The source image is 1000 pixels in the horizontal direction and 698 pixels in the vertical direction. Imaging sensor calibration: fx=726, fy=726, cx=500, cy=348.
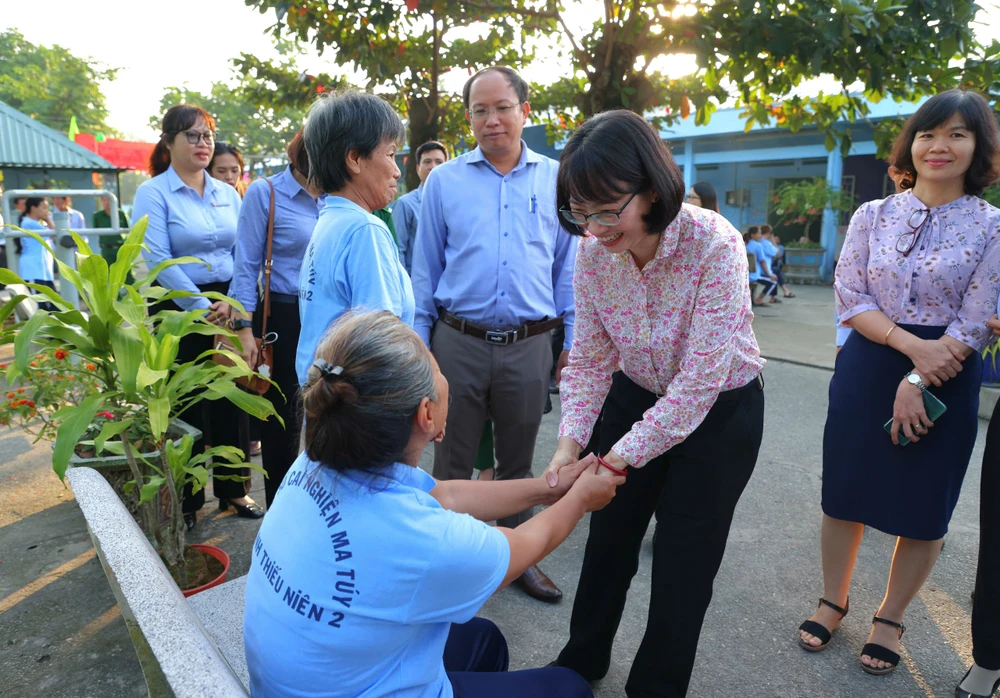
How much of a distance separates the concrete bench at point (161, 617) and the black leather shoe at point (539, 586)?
3.99ft

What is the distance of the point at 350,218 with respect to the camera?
88.7 inches

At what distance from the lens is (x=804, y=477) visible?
456cm

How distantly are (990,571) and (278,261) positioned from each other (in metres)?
3.00

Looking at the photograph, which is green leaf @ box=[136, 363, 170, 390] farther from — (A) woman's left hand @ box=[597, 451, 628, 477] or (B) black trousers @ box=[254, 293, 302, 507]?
(A) woman's left hand @ box=[597, 451, 628, 477]

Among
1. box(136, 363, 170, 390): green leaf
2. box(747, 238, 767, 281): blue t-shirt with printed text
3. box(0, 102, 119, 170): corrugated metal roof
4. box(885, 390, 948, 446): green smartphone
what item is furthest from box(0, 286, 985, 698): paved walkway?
box(0, 102, 119, 170): corrugated metal roof

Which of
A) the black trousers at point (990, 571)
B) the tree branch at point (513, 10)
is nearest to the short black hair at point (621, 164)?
the black trousers at point (990, 571)

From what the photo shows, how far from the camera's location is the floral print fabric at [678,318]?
74.4 inches

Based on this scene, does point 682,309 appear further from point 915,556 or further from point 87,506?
point 87,506

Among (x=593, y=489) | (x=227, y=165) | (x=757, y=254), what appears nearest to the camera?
(x=593, y=489)

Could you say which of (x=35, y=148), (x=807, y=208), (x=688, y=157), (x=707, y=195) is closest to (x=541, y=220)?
(x=707, y=195)

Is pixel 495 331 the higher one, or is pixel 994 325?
pixel 994 325

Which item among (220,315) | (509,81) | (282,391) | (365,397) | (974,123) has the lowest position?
(282,391)

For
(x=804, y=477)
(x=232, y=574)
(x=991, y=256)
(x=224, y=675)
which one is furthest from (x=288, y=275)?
(x=804, y=477)

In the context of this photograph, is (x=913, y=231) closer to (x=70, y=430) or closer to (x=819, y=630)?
(x=819, y=630)
